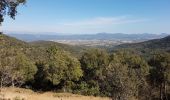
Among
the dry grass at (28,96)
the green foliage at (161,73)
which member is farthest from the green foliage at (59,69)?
the green foliage at (161,73)

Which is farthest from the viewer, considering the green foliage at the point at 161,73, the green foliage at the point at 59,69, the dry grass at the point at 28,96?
the green foliage at the point at 161,73

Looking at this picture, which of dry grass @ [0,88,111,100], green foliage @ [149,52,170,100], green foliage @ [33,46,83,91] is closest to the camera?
dry grass @ [0,88,111,100]

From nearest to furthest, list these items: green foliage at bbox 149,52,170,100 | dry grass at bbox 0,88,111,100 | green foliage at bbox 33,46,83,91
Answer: dry grass at bbox 0,88,111,100 < green foliage at bbox 33,46,83,91 < green foliage at bbox 149,52,170,100

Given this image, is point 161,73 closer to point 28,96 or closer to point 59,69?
point 59,69

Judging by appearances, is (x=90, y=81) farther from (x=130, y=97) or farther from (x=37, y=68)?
(x=130, y=97)

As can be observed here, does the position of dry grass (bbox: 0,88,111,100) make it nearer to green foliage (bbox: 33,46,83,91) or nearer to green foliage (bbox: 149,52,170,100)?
green foliage (bbox: 33,46,83,91)

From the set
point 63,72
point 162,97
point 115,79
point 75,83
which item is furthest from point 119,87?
point 162,97

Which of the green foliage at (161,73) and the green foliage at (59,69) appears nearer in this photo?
the green foliage at (59,69)

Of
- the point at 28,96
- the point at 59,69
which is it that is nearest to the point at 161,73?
the point at 59,69

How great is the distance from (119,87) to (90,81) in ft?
159

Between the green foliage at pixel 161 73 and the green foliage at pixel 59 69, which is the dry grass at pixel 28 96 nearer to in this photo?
the green foliage at pixel 59 69

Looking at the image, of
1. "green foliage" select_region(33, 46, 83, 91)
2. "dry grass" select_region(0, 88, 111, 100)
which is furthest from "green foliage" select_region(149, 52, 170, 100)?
"dry grass" select_region(0, 88, 111, 100)

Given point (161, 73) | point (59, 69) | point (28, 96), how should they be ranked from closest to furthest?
point (28, 96) < point (59, 69) < point (161, 73)

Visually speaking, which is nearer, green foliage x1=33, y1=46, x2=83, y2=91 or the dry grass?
the dry grass
